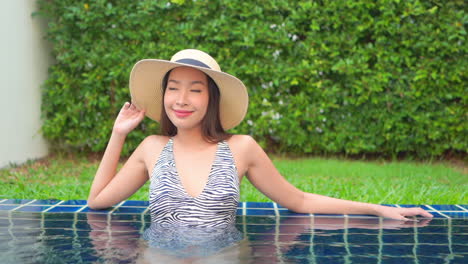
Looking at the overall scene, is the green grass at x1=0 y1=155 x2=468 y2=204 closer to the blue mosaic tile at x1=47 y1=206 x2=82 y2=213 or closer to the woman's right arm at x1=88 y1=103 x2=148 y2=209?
the blue mosaic tile at x1=47 y1=206 x2=82 y2=213

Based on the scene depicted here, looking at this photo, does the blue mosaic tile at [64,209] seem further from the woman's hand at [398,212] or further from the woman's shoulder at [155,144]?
the woman's hand at [398,212]

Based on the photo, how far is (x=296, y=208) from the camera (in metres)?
3.31

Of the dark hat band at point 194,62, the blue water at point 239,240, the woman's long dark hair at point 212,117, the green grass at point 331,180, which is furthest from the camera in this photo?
the green grass at point 331,180

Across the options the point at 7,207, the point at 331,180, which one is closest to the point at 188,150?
the point at 7,207

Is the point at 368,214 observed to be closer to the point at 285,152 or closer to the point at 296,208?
the point at 296,208

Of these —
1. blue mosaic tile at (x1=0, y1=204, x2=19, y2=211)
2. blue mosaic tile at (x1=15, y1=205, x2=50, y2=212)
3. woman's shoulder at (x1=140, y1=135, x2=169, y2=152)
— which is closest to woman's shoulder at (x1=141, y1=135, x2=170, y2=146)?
woman's shoulder at (x1=140, y1=135, x2=169, y2=152)

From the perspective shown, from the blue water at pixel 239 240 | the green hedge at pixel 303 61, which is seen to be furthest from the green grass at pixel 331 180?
the blue water at pixel 239 240

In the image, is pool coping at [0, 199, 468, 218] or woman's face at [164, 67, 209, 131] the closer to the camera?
woman's face at [164, 67, 209, 131]

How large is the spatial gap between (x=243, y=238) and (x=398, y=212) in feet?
3.52

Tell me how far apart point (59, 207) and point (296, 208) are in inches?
61.9

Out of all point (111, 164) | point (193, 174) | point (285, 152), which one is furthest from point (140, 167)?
point (285, 152)

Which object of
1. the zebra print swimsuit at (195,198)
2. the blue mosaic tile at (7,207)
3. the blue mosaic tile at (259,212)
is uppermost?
the zebra print swimsuit at (195,198)

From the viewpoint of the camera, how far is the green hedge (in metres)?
7.21

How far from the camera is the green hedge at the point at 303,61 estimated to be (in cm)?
721
